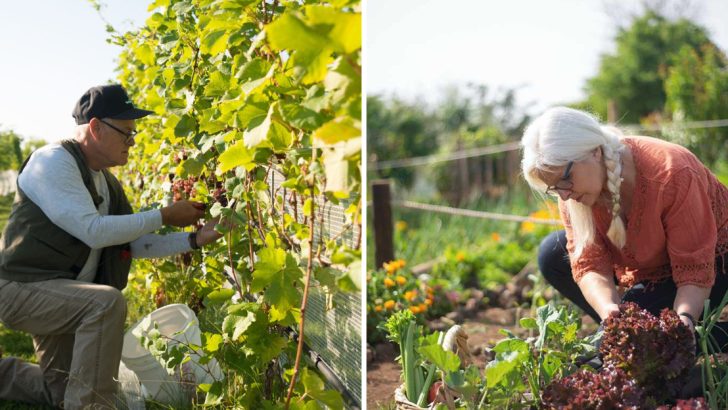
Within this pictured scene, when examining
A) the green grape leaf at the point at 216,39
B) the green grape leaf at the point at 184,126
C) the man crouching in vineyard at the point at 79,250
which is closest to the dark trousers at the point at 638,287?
the man crouching in vineyard at the point at 79,250

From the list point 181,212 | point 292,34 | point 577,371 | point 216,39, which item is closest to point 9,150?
point 181,212

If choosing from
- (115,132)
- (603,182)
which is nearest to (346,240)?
(603,182)

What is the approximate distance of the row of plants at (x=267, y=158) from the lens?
135 cm

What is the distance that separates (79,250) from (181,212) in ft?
1.80

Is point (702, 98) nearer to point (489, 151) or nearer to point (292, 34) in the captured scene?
point (489, 151)

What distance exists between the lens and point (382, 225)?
191 inches

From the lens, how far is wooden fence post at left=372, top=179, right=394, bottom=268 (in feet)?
15.8

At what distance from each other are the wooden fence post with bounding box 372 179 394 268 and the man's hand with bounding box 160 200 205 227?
2.18 metres

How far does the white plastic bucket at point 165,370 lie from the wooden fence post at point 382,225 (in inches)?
78.8

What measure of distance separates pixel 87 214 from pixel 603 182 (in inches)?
71.6

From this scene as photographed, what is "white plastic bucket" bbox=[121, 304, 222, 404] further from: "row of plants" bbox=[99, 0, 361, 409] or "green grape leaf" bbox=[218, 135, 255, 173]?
"green grape leaf" bbox=[218, 135, 255, 173]

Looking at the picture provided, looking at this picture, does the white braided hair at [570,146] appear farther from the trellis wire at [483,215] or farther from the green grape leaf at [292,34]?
the trellis wire at [483,215]

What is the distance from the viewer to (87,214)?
9.20 ft

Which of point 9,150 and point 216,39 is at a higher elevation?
point 216,39
